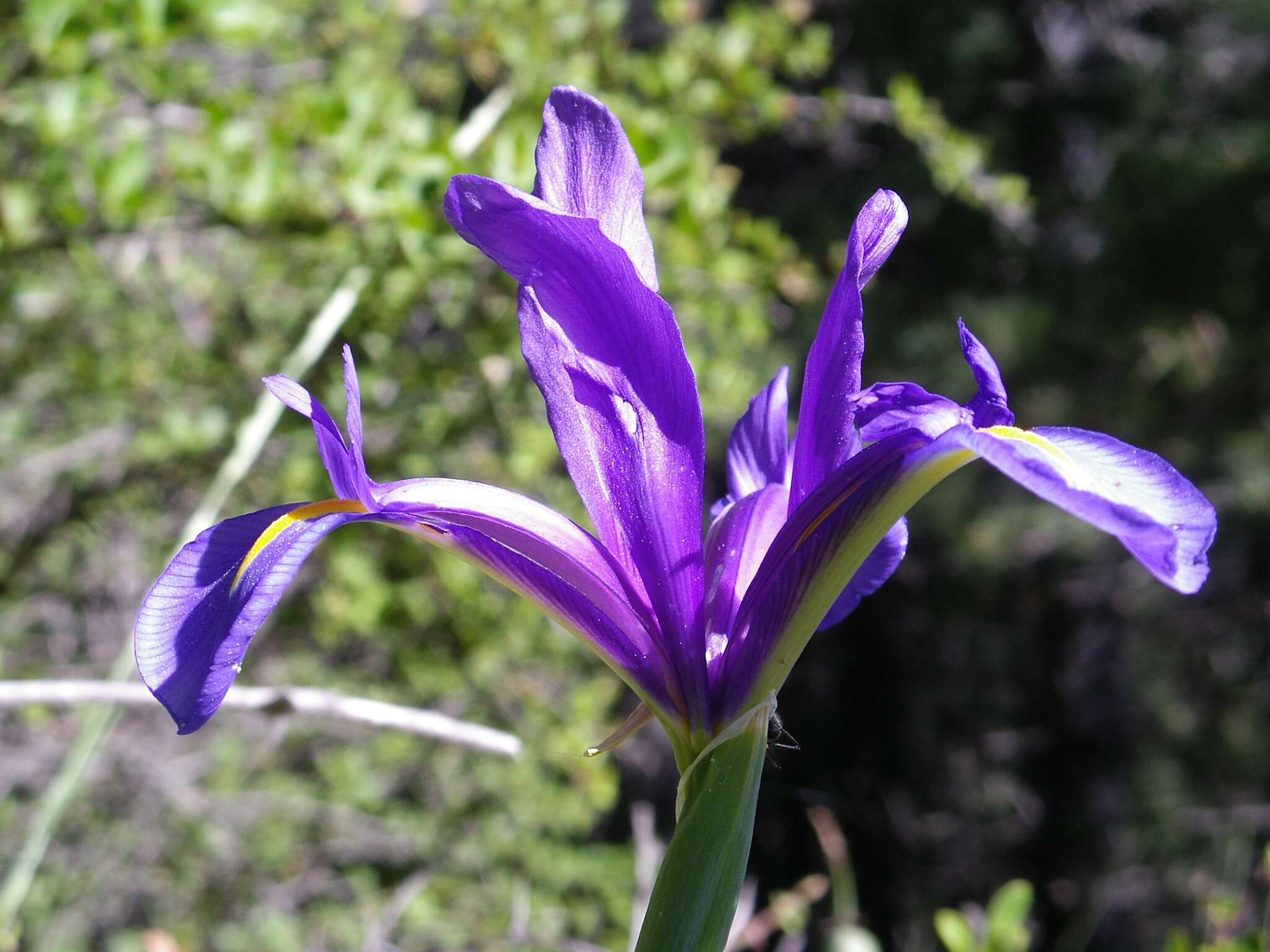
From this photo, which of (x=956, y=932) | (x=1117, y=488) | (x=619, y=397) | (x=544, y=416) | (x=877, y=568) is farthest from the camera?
(x=544, y=416)

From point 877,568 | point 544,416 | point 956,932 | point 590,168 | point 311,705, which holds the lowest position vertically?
point 544,416

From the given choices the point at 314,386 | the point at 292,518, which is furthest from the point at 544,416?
the point at 292,518

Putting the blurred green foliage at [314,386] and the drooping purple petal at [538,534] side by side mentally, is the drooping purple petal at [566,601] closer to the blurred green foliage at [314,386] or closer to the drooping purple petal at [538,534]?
the drooping purple petal at [538,534]

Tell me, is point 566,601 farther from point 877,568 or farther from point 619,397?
point 877,568

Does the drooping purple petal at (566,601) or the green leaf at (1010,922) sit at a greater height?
the drooping purple petal at (566,601)

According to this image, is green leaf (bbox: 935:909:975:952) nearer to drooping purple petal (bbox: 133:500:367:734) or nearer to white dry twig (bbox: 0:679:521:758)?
white dry twig (bbox: 0:679:521:758)

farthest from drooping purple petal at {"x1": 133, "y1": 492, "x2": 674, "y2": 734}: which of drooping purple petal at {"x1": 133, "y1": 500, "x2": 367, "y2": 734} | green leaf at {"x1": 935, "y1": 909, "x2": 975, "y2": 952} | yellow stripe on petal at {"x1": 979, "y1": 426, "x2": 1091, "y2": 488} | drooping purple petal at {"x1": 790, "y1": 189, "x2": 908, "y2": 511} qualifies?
green leaf at {"x1": 935, "y1": 909, "x2": 975, "y2": 952}

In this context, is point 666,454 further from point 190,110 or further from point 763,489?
point 190,110

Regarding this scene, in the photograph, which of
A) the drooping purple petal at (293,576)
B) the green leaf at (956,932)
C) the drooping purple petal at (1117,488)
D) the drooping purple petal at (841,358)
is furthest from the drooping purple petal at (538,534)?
the green leaf at (956,932)
